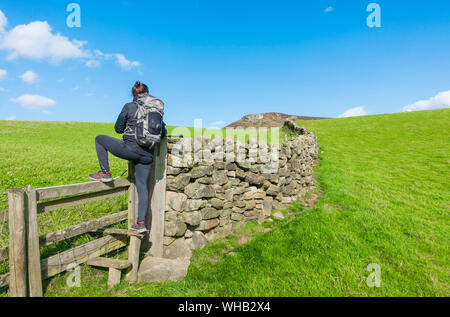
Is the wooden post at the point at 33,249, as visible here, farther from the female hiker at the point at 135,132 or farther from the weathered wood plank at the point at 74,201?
the female hiker at the point at 135,132

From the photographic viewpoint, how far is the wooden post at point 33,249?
3.11 metres

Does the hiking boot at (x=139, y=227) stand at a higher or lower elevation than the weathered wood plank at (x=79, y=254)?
higher

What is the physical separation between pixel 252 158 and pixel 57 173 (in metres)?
8.67

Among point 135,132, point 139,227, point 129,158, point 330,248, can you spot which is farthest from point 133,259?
point 330,248

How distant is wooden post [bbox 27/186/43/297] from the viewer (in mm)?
3105

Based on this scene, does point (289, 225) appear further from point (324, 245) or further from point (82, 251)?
point (82, 251)

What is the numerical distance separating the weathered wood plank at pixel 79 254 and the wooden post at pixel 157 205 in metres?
0.60

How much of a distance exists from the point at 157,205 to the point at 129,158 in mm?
1451

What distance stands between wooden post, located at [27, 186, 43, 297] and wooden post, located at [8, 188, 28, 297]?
2.5 inches

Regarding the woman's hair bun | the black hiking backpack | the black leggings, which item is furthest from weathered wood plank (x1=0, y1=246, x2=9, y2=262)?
the woman's hair bun

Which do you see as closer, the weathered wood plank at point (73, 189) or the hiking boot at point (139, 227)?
the weathered wood plank at point (73, 189)

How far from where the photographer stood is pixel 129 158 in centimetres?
411

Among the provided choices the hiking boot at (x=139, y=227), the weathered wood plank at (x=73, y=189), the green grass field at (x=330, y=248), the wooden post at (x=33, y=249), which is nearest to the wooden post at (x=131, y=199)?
the weathered wood plank at (x=73, y=189)

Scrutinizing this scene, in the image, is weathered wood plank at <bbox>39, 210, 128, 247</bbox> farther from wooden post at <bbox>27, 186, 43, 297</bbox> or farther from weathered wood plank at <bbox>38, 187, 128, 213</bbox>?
weathered wood plank at <bbox>38, 187, 128, 213</bbox>
